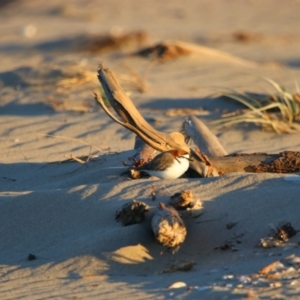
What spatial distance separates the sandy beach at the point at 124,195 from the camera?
361cm

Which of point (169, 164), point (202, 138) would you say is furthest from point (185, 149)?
point (202, 138)

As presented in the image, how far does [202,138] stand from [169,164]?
39.7 inches

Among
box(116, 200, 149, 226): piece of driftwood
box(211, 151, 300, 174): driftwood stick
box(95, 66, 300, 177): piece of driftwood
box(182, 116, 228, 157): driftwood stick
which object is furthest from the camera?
box(182, 116, 228, 157): driftwood stick

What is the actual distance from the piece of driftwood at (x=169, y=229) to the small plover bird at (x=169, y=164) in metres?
0.54

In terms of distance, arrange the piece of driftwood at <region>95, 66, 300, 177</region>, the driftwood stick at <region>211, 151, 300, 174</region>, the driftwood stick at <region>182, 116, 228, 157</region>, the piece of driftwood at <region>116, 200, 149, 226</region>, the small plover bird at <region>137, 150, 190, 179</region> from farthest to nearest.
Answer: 1. the driftwood stick at <region>182, 116, 228, 157</region>
2. the driftwood stick at <region>211, 151, 300, 174</region>
3. the piece of driftwood at <region>95, 66, 300, 177</region>
4. the small plover bird at <region>137, 150, 190, 179</region>
5. the piece of driftwood at <region>116, 200, 149, 226</region>

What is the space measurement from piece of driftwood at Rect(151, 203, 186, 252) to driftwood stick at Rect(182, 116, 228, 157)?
4.71ft

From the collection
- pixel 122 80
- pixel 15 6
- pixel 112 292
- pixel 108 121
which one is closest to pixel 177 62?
pixel 122 80

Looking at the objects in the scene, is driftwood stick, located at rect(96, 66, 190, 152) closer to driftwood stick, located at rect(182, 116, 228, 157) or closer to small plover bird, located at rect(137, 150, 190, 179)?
small plover bird, located at rect(137, 150, 190, 179)

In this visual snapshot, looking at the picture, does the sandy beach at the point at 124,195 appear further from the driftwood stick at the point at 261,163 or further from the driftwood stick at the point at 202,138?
the driftwood stick at the point at 202,138

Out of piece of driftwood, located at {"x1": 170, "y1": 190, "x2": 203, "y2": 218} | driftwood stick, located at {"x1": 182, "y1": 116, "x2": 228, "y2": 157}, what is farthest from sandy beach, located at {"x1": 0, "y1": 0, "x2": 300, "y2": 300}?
driftwood stick, located at {"x1": 182, "y1": 116, "x2": 228, "y2": 157}

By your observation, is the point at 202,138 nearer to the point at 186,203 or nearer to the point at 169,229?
the point at 186,203

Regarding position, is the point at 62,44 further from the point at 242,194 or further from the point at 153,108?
the point at 242,194

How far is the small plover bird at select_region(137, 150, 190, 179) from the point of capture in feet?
14.5

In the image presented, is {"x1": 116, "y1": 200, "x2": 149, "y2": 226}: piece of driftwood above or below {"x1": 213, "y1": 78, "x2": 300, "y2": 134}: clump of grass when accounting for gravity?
below
